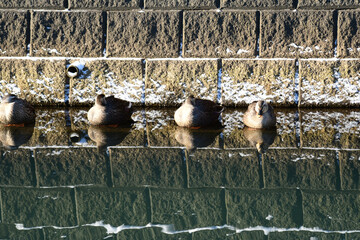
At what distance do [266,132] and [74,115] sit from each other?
233 centimetres

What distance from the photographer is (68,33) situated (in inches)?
243

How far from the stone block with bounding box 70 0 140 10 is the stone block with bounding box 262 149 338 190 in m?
2.91

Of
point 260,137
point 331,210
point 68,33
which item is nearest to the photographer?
point 331,210

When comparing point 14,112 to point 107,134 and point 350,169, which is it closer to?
point 107,134

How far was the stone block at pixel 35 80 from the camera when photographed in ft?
20.4

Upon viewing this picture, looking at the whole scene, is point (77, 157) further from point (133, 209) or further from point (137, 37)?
point (137, 37)

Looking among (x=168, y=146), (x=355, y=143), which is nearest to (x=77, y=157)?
(x=168, y=146)

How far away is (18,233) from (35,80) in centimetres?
391

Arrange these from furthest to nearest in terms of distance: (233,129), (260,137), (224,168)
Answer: (233,129) → (260,137) → (224,168)

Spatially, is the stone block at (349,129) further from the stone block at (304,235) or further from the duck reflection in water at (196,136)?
the stone block at (304,235)

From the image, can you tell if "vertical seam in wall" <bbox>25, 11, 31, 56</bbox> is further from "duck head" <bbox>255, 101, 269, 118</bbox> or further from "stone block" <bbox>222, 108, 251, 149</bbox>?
"duck head" <bbox>255, 101, 269, 118</bbox>

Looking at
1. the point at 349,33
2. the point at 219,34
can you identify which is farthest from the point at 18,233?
the point at 349,33

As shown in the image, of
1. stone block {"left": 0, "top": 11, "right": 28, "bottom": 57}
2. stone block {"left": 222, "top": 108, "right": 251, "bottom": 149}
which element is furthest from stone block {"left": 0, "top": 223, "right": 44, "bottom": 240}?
stone block {"left": 0, "top": 11, "right": 28, "bottom": 57}

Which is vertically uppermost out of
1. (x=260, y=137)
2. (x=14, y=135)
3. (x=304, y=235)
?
(x=14, y=135)
